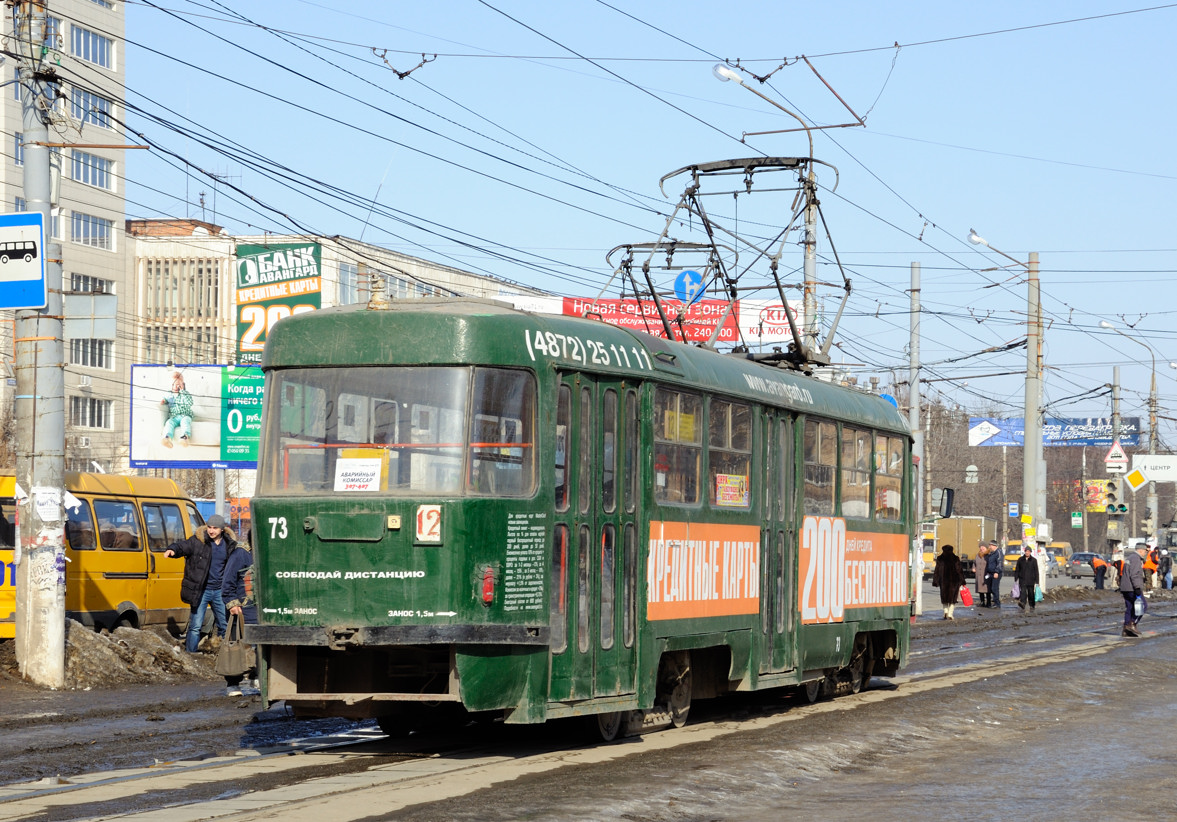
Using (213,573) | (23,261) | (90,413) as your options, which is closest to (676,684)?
(213,573)

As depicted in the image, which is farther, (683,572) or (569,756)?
(683,572)

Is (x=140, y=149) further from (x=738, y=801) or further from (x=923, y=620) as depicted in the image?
(x=923, y=620)

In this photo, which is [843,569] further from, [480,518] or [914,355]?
[914,355]

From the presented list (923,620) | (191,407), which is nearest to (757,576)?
(923,620)

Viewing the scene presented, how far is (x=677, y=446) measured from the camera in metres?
12.6

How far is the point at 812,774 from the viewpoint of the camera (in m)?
10.9

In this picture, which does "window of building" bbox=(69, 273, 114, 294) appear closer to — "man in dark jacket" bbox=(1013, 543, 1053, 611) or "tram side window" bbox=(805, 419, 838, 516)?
"man in dark jacket" bbox=(1013, 543, 1053, 611)

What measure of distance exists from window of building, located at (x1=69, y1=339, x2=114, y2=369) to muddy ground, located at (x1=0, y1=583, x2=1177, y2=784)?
202ft

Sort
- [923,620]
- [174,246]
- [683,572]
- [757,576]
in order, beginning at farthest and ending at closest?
[174,246], [923,620], [757,576], [683,572]

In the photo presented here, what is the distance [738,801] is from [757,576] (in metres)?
4.46

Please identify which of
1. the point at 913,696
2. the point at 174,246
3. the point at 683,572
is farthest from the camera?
the point at 174,246

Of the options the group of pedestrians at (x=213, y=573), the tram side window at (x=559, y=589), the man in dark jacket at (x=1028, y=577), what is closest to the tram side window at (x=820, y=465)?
the tram side window at (x=559, y=589)

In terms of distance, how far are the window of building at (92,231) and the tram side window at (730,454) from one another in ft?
215

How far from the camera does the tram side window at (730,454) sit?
43.4ft
